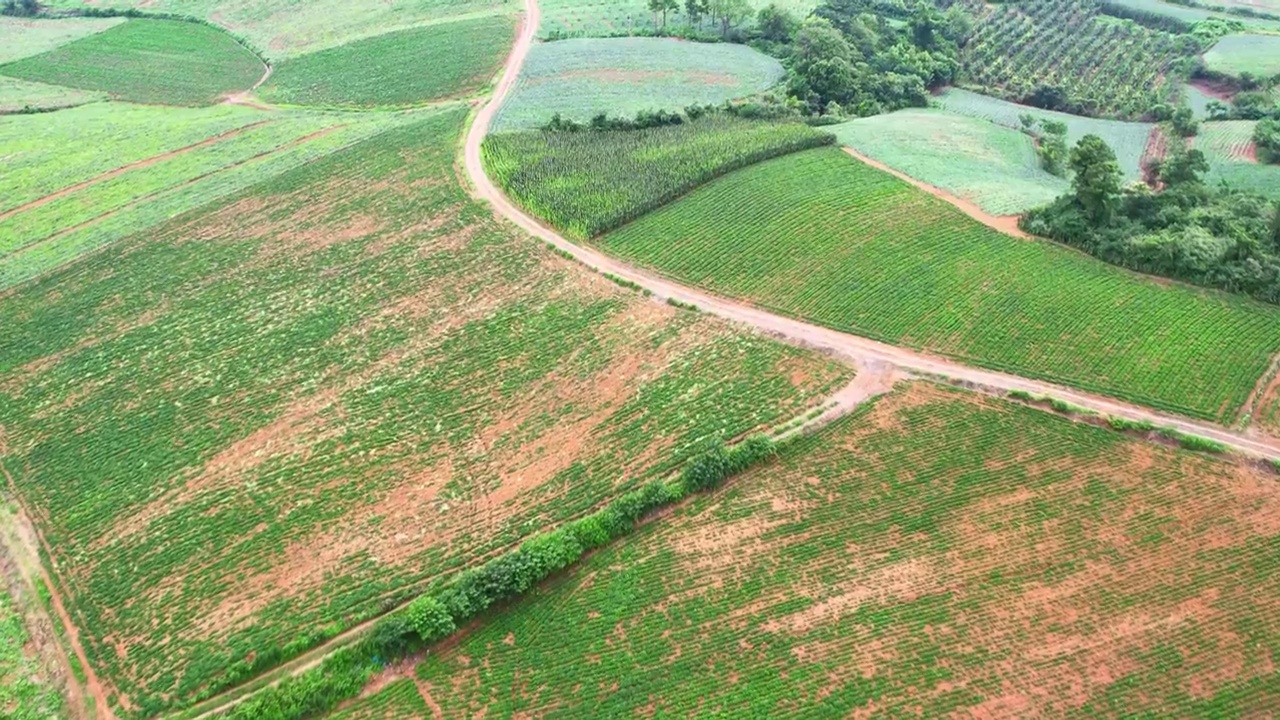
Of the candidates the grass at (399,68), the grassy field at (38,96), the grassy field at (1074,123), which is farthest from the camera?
the grassy field at (38,96)

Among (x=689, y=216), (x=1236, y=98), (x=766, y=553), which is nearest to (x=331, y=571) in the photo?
(x=766, y=553)

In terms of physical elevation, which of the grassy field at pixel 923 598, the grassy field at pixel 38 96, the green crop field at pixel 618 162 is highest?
the grassy field at pixel 38 96

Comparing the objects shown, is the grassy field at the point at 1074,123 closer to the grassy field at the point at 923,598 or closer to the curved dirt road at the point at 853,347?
the curved dirt road at the point at 853,347

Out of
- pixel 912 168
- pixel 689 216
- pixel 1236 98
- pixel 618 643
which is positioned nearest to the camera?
pixel 618 643

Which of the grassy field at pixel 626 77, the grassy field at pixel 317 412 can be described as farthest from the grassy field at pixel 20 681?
the grassy field at pixel 626 77

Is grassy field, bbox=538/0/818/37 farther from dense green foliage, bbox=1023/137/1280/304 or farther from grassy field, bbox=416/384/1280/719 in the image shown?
A: grassy field, bbox=416/384/1280/719

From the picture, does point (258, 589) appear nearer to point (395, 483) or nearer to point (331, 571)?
point (331, 571)
